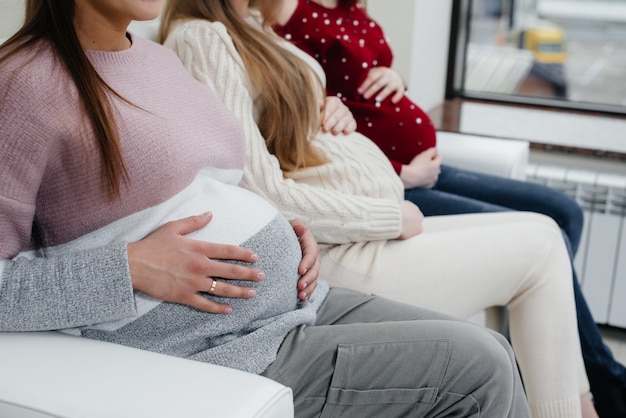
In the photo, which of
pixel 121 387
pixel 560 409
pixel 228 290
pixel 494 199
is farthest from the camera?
pixel 494 199

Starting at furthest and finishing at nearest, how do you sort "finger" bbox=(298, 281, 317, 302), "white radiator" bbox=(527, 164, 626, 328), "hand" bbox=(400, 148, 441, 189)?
"white radiator" bbox=(527, 164, 626, 328), "hand" bbox=(400, 148, 441, 189), "finger" bbox=(298, 281, 317, 302)

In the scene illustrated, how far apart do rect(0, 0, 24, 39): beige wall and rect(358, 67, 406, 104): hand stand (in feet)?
2.52

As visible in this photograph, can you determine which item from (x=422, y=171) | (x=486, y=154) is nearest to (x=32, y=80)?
(x=422, y=171)

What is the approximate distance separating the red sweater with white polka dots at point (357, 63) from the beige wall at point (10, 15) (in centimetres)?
57

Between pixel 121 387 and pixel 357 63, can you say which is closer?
pixel 121 387

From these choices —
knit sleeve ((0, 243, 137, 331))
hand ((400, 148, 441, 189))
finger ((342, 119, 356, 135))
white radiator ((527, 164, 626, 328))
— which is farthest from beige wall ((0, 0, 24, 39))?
white radiator ((527, 164, 626, 328))

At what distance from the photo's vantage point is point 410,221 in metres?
1.47

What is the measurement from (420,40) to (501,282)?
4.18 ft

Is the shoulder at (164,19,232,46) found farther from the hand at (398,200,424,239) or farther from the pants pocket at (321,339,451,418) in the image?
the pants pocket at (321,339,451,418)

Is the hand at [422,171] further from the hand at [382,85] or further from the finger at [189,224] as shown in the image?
the finger at [189,224]

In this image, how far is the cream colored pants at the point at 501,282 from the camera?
1414mm

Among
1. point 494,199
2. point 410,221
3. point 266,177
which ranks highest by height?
point 266,177

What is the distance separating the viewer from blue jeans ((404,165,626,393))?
1659 mm

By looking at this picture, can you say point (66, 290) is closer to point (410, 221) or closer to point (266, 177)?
point (266, 177)
